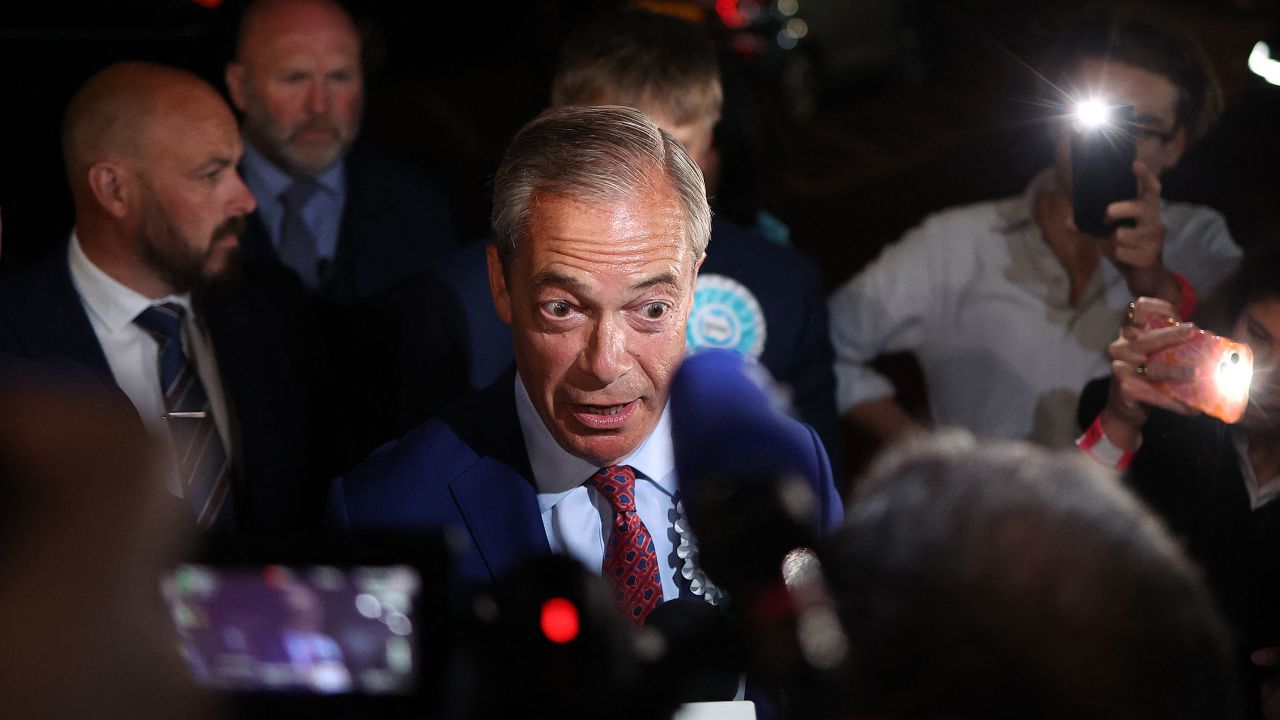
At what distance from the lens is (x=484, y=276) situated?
2.38 meters

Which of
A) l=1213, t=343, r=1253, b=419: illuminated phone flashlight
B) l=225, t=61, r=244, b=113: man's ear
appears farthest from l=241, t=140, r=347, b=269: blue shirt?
l=1213, t=343, r=1253, b=419: illuminated phone flashlight

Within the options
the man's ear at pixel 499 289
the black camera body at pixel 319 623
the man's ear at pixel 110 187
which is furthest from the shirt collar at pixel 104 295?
the black camera body at pixel 319 623

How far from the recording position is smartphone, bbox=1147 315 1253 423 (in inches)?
83.7

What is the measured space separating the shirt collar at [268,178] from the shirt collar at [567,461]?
1.59 meters

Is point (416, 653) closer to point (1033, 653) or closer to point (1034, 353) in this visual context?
point (1033, 653)

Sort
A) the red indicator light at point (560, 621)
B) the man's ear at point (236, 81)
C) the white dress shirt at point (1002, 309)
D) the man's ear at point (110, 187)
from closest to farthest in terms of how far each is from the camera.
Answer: the red indicator light at point (560, 621) < the man's ear at point (110, 187) < the white dress shirt at point (1002, 309) < the man's ear at point (236, 81)

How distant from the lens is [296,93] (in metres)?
3.19

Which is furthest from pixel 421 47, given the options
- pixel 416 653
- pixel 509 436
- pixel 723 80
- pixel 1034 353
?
pixel 416 653

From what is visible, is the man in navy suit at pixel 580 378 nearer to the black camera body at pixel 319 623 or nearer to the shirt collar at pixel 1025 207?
the black camera body at pixel 319 623

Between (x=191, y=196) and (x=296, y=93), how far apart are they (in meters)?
0.73

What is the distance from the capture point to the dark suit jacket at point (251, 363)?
2250 millimetres

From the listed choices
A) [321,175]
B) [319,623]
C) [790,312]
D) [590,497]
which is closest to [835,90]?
[321,175]

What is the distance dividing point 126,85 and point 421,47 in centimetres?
866

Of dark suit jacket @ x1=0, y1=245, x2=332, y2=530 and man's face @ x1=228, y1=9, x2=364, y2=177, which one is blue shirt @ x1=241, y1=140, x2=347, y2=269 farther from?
dark suit jacket @ x1=0, y1=245, x2=332, y2=530
